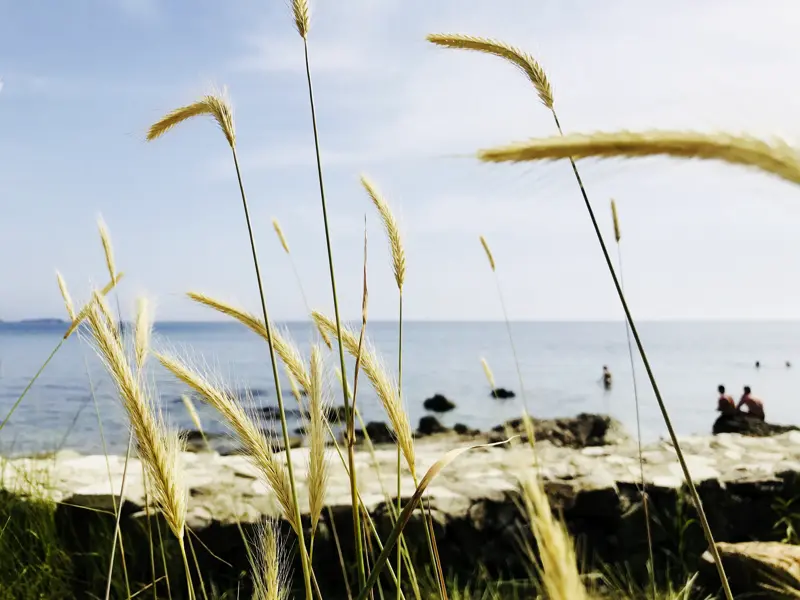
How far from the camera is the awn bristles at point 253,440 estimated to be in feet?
3.54

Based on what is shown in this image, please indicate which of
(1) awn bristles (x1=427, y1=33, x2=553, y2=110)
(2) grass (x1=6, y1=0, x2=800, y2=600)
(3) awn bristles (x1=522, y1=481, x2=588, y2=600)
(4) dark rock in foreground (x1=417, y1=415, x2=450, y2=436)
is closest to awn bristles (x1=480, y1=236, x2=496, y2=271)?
(2) grass (x1=6, y1=0, x2=800, y2=600)

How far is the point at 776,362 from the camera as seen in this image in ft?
162

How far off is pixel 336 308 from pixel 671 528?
9.88 feet

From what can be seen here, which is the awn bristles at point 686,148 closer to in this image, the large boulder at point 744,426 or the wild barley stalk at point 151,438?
the wild barley stalk at point 151,438

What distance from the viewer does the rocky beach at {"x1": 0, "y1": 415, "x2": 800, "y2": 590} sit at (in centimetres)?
335

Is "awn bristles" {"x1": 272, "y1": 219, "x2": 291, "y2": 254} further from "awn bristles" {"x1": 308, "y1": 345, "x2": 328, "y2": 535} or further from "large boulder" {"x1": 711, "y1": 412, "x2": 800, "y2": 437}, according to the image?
"large boulder" {"x1": 711, "y1": 412, "x2": 800, "y2": 437}

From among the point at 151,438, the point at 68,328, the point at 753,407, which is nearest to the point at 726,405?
the point at 753,407

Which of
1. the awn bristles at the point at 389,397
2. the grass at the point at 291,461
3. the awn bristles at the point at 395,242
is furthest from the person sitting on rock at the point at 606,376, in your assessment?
the awn bristles at the point at 389,397

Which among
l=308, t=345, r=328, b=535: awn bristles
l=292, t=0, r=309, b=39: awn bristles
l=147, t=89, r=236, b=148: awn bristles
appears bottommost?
l=308, t=345, r=328, b=535: awn bristles

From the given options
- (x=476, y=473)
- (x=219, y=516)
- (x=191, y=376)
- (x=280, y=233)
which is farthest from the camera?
(x=476, y=473)

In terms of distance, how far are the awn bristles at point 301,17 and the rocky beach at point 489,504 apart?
198 centimetres

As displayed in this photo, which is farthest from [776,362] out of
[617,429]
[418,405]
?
[617,429]

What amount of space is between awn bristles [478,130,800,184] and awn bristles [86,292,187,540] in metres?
0.90

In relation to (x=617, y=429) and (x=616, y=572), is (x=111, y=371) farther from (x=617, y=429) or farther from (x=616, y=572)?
(x=617, y=429)
